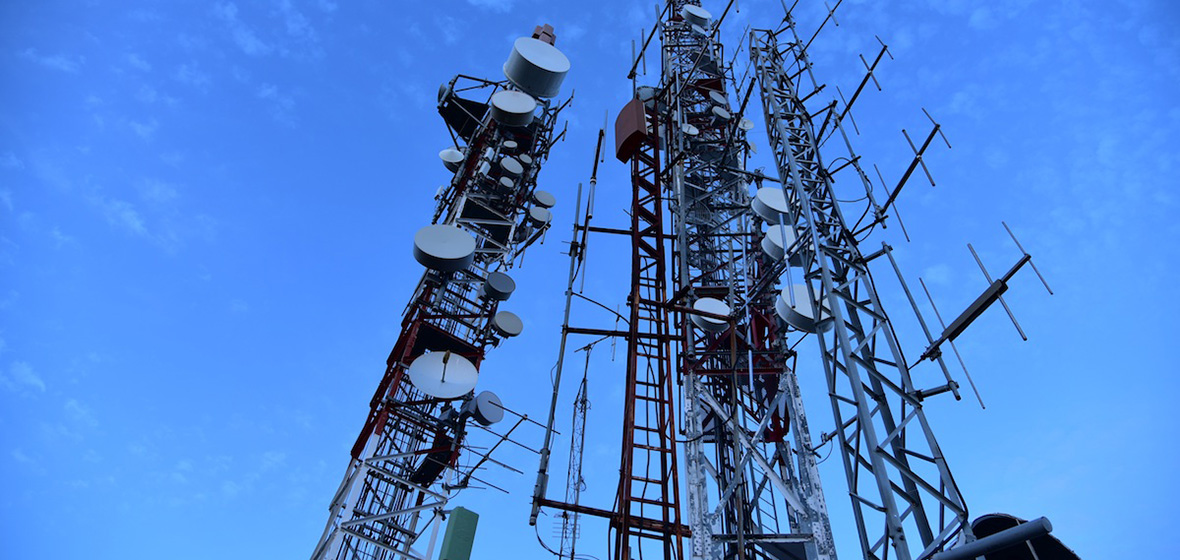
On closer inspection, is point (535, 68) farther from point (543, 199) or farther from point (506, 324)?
point (506, 324)

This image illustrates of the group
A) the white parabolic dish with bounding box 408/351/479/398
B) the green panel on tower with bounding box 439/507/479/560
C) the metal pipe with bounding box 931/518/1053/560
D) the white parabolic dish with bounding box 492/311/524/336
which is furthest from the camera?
the white parabolic dish with bounding box 492/311/524/336

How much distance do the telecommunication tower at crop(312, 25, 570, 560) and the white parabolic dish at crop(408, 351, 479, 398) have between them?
3cm

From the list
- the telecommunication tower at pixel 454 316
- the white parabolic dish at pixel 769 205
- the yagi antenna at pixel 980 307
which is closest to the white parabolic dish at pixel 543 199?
the telecommunication tower at pixel 454 316

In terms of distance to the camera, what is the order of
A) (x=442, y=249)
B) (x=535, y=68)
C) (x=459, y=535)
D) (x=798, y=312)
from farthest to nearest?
(x=535, y=68)
(x=442, y=249)
(x=798, y=312)
(x=459, y=535)

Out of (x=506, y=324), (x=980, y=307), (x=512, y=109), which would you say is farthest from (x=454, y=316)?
(x=980, y=307)

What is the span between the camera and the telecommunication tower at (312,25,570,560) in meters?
16.0

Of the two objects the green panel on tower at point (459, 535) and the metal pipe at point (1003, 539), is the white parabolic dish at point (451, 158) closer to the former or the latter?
the green panel on tower at point (459, 535)

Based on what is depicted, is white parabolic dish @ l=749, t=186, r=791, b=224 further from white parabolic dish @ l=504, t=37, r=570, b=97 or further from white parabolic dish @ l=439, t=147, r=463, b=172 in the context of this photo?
white parabolic dish @ l=439, t=147, r=463, b=172

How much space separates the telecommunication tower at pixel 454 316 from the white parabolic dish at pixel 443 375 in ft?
0.09

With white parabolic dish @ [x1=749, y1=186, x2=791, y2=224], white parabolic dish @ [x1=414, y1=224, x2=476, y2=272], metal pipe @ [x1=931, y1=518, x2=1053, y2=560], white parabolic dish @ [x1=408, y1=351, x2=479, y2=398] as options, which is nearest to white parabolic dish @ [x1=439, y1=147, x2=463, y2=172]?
white parabolic dish @ [x1=414, y1=224, x2=476, y2=272]

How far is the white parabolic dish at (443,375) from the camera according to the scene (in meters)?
17.3

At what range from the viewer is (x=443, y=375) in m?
17.6

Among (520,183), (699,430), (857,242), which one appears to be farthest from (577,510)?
(520,183)

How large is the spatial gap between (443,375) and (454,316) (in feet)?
8.37
